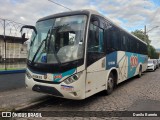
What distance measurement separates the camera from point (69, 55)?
612cm

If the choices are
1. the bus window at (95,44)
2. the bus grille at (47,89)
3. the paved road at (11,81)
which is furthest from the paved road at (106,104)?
the paved road at (11,81)

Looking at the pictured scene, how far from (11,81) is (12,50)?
5.15 meters

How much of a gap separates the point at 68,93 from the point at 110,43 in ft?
11.2

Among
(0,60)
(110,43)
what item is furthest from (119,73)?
(0,60)

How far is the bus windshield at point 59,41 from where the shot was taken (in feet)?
20.3

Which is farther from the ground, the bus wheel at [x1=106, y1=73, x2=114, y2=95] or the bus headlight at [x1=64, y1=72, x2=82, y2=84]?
the bus headlight at [x1=64, y1=72, x2=82, y2=84]

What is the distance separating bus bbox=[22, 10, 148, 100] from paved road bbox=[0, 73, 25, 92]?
3.20 m

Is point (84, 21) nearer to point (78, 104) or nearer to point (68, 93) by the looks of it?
point (68, 93)

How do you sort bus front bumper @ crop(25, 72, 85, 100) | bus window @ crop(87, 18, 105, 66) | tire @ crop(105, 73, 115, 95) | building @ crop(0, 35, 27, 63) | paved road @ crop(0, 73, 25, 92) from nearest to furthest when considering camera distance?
bus front bumper @ crop(25, 72, 85, 100) → bus window @ crop(87, 18, 105, 66) → tire @ crop(105, 73, 115, 95) → paved road @ crop(0, 73, 25, 92) → building @ crop(0, 35, 27, 63)

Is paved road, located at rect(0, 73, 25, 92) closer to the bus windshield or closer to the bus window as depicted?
the bus windshield

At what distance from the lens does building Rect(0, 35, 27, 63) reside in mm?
14535

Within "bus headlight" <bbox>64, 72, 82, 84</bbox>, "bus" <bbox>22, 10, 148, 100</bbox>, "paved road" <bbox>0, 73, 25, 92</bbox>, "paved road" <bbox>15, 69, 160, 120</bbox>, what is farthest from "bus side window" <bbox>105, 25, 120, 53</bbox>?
"paved road" <bbox>0, 73, 25, 92</bbox>

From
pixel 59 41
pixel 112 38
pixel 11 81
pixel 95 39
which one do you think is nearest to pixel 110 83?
pixel 112 38

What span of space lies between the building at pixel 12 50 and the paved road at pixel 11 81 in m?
2.89
